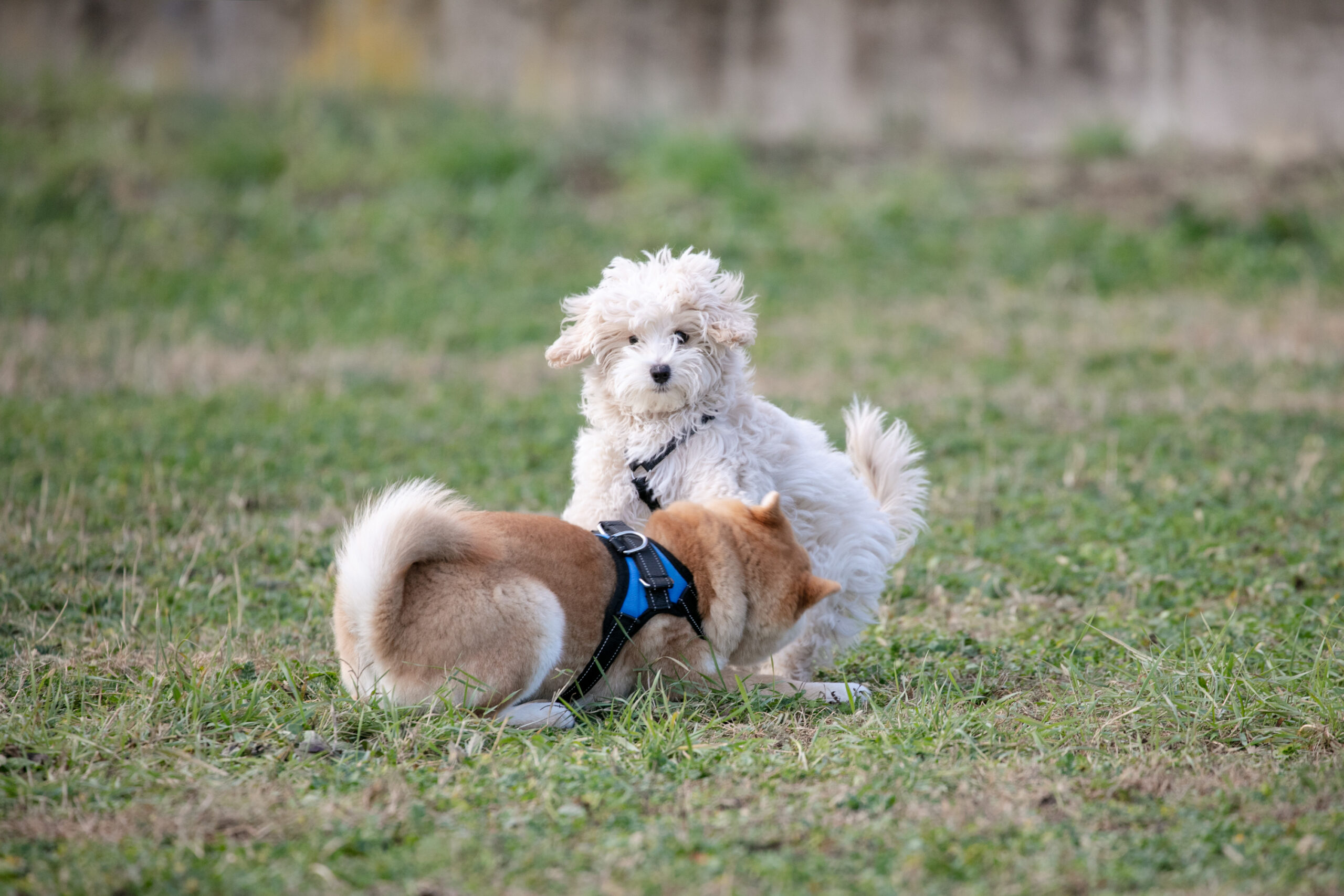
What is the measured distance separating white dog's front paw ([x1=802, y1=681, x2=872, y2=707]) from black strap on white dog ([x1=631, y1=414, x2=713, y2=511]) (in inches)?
33.4

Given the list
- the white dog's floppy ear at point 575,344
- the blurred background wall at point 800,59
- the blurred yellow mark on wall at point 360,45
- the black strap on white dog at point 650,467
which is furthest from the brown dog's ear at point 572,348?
the blurred yellow mark on wall at point 360,45

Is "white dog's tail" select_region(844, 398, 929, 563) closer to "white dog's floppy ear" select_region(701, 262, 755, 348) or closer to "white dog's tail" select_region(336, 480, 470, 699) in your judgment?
"white dog's floppy ear" select_region(701, 262, 755, 348)

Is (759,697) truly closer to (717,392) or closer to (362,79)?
(717,392)

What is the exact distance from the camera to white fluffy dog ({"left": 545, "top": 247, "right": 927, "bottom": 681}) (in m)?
4.29

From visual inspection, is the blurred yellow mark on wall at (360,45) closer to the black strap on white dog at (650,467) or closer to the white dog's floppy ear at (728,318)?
the white dog's floppy ear at (728,318)

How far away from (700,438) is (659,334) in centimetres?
40

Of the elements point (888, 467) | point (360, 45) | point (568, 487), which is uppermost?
point (360, 45)

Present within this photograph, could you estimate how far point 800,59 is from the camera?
47.8 feet

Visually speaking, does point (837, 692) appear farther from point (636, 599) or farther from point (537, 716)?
point (537, 716)

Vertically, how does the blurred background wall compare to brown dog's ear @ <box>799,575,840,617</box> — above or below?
above

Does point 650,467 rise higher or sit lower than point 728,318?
lower

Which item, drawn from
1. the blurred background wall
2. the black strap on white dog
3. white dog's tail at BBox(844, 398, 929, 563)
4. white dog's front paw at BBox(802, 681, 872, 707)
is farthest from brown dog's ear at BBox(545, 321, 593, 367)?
the blurred background wall

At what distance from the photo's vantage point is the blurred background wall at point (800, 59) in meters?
13.7

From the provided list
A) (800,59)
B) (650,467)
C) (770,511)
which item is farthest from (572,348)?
(800,59)
